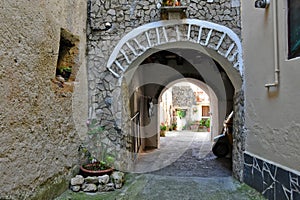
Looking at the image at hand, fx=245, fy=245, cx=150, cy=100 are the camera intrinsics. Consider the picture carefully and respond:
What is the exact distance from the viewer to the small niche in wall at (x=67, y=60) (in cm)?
318

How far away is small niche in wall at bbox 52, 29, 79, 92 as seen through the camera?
318 centimetres

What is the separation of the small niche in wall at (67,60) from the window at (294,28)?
99.8 inches

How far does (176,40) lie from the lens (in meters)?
3.62

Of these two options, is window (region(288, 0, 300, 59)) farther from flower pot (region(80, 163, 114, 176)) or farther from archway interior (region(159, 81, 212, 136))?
archway interior (region(159, 81, 212, 136))

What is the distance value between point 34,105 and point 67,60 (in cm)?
115

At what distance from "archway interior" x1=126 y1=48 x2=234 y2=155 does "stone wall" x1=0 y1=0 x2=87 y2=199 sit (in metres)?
2.93

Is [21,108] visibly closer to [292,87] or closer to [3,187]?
[3,187]

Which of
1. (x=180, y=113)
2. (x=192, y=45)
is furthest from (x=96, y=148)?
(x=180, y=113)

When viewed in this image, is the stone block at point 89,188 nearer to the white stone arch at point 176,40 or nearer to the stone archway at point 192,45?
the stone archway at point 192,45

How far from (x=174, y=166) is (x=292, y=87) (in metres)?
2.84

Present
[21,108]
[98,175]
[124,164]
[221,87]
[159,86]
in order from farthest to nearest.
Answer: [159,86] → [221,87] → [124,164] → [98,175] → [21,108]

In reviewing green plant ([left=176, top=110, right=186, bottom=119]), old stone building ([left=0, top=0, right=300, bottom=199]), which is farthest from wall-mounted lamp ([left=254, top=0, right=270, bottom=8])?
green plant ([left=176, top=110, right=186, bottom=119])

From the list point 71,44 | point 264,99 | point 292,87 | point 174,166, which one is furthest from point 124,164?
point 292,87

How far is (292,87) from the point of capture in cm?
228
